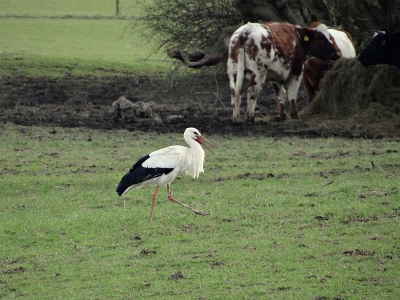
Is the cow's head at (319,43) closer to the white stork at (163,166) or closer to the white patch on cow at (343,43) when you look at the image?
the white patch on cow at (343,43)

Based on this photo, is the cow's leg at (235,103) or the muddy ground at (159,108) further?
the cow's leg at (235,103)

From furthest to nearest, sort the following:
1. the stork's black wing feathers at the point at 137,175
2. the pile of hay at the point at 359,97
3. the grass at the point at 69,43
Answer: the grass at the point at 69,43, the pile of hay at the point at 359,97, the stork's black wing feathers at the point at 137,175

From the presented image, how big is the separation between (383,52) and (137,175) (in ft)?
30.4

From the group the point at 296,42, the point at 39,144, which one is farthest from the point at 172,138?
the point at 296,42

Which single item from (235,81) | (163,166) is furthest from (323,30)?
(163,166)

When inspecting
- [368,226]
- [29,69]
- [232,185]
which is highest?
[368,226]

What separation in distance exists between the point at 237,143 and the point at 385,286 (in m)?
9.18

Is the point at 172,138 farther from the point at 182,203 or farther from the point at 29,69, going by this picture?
the point at 29,69

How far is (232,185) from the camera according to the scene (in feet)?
41.4

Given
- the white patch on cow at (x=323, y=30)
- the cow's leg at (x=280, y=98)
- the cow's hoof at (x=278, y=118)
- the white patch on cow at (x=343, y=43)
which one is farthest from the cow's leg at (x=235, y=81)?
the white patch on cow at (x=343, y=43)

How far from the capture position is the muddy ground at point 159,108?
18.0m

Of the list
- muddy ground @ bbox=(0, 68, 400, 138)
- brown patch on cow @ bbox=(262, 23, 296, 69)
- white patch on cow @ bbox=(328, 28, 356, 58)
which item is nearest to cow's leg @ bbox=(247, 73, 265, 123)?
muddy ground @ bbox=(0, 68, 400, 138)

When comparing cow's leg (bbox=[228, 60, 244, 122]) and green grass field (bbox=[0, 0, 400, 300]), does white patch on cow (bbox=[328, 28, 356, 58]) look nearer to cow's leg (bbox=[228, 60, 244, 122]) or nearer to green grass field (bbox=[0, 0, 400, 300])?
cow's leg (bbox=[228, 60, 244, 122])

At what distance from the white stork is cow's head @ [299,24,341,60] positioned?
932cm
